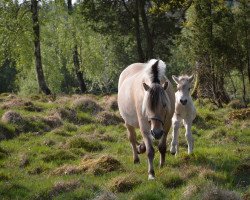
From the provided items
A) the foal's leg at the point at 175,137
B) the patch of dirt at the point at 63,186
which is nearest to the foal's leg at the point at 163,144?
the foal's leg at the point at 175,137

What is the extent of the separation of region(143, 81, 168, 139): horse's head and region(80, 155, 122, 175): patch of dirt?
6.87ft

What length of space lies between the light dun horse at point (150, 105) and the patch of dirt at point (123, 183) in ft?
1.79

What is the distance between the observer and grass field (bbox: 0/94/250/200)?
9273mm

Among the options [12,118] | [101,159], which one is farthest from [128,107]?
[12,118]

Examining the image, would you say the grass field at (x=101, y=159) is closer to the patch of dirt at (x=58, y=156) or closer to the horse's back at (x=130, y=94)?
the patch of dirt at (x=58, y=156)

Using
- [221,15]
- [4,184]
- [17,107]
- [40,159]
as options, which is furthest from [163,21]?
[4,184]

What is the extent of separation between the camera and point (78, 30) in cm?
4472

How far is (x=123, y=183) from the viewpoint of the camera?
31.5ft

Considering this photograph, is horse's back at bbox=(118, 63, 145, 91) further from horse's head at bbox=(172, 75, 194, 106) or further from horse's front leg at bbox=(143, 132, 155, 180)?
horse's front leg at bbox=(143, 132, 155, 180)

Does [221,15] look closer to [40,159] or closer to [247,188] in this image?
[40,159]

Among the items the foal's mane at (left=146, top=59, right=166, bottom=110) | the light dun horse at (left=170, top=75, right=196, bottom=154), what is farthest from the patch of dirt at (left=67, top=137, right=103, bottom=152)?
the foal's mane at (left=146, top=59, right=166, bottom=110)

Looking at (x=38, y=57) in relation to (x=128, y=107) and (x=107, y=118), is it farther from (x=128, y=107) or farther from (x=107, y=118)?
(x=128, y=107)

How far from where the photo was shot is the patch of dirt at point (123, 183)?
9500 millimetres

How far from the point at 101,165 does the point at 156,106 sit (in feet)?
8.59
